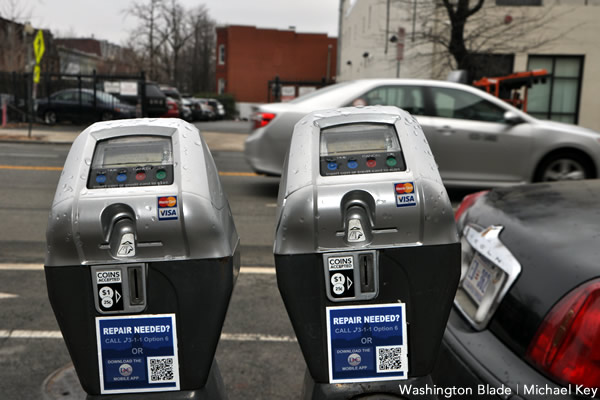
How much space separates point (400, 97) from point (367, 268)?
6.53m

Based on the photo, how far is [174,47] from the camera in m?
49.6

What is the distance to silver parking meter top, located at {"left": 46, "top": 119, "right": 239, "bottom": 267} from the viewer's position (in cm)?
177

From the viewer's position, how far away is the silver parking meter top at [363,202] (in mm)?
1768

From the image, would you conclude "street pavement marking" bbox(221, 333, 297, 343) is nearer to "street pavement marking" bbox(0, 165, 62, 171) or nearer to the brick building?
"street pavement marking" bbox(0, 165, 62, 171)

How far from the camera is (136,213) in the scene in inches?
70.3

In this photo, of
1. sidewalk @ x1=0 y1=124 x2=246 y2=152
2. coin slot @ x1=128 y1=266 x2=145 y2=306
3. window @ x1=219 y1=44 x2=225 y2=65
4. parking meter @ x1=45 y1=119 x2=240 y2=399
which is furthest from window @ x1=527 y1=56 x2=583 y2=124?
window @ x1=219 y1=44 x2=225 y2=65

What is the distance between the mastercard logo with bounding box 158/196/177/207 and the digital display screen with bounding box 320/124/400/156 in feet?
1.54

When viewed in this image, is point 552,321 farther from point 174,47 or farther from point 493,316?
point 174,47

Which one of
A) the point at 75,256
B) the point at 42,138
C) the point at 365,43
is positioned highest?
the point at 365,43

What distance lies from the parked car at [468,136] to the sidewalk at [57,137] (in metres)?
6.64

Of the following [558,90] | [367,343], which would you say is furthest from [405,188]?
[558,90]

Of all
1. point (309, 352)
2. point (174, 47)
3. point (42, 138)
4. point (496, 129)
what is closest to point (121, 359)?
point (309, 352)

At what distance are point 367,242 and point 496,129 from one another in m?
6.57

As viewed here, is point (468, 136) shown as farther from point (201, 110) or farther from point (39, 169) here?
point (201, 110)
